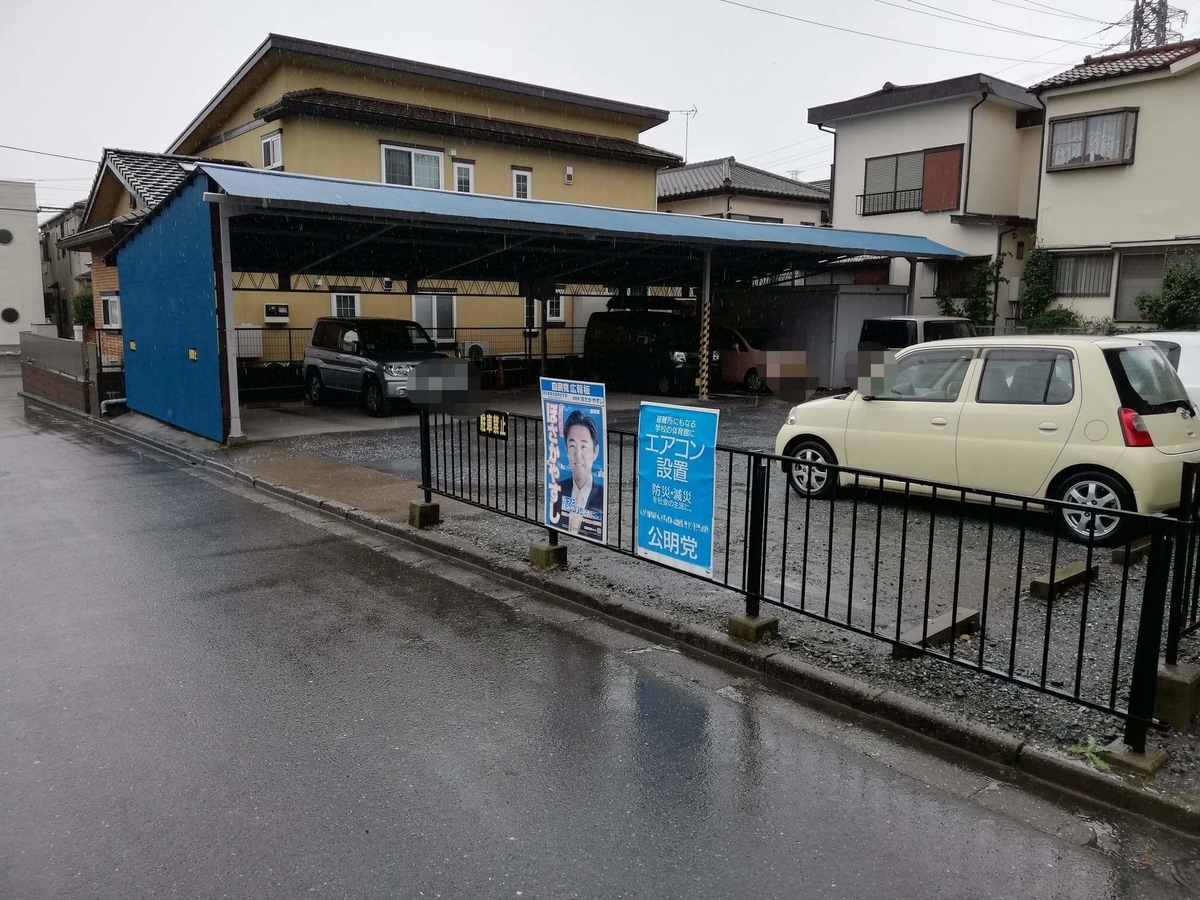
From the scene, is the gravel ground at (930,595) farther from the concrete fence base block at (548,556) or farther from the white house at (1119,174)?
the white house at (1119,174)

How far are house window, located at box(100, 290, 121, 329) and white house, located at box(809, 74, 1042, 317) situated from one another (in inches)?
867

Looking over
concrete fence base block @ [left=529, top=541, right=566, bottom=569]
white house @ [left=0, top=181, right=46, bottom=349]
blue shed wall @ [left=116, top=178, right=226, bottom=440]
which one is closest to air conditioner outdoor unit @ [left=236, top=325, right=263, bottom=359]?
blue shed wall @ [left=116, top=178, right=226, bottom=440]

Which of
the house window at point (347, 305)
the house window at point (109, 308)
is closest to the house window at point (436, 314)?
the house window at point (347, 305)

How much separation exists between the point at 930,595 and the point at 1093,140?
18.8 metres

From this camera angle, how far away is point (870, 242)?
19578mm

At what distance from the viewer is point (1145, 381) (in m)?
6.94

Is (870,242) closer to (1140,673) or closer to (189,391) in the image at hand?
(189,391)

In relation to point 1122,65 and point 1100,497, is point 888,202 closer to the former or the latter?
point 1122,65

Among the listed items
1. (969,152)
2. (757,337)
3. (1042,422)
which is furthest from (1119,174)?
(1042,422)

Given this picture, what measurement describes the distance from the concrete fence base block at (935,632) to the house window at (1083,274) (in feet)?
60.2

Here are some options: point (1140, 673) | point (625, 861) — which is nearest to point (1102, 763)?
point (1140, 673)

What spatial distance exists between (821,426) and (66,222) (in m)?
47.0

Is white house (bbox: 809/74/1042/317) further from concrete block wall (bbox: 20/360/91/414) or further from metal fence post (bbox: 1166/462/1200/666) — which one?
concrete block wall (bbox: 20/360/91/414)

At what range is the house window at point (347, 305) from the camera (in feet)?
72.5
